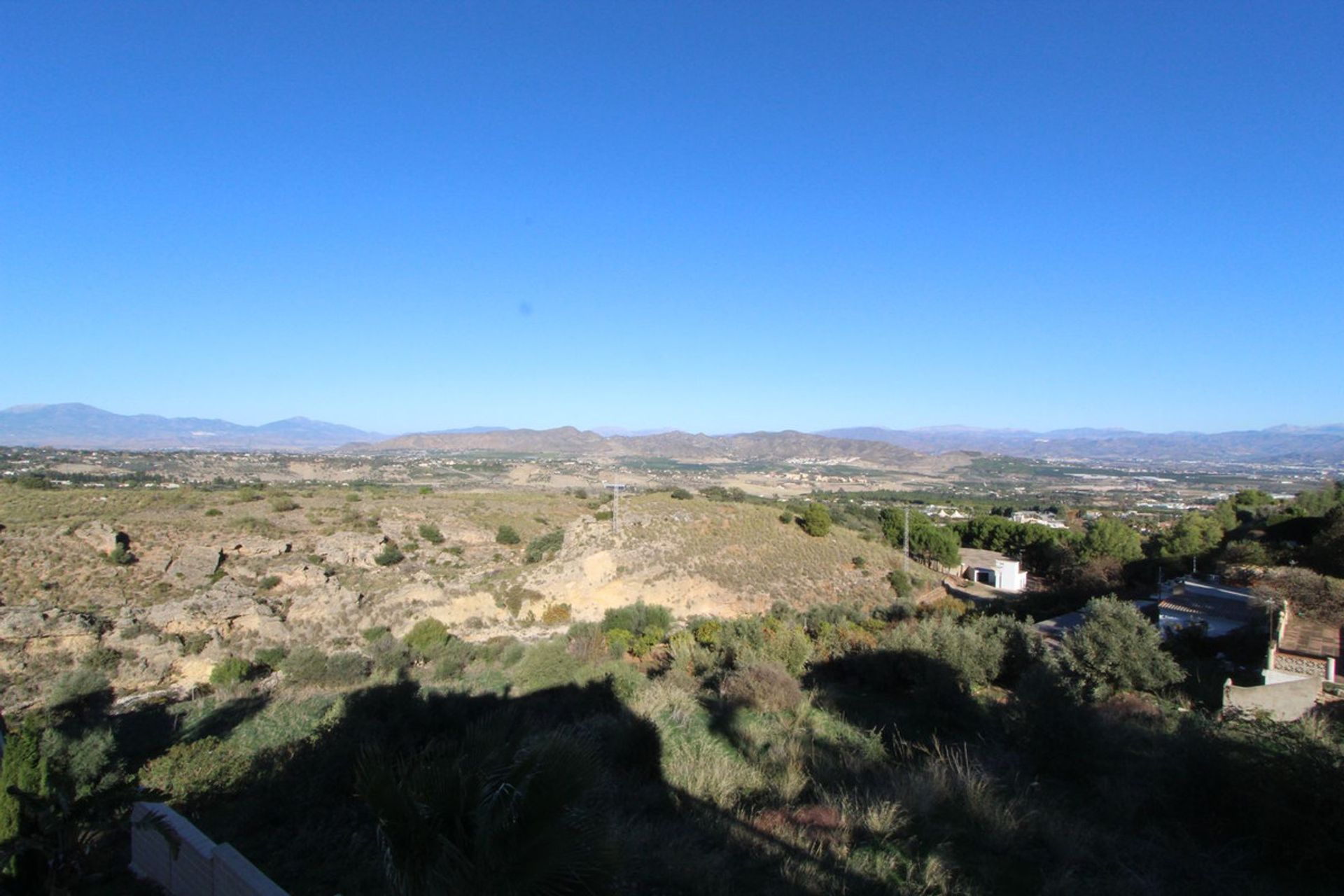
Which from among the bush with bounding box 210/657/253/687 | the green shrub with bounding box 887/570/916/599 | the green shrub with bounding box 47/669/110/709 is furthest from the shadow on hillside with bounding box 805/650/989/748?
the green shrub with bounding box 47/669/110/709

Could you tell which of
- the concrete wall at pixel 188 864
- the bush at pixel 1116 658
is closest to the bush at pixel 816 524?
the bush at pixel 1116 658

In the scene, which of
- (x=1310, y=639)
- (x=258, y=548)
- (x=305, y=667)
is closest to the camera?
(x=1310, y=639)

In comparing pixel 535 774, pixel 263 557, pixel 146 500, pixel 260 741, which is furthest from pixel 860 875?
pixel 146 500

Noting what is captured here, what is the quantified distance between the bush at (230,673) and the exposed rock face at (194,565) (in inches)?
261

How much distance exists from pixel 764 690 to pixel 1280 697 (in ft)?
26.4

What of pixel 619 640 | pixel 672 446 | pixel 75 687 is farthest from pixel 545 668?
pixel 672 446

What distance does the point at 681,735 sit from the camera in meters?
9.45

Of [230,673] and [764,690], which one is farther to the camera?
[230,673]

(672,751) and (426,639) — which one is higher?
(672,751)

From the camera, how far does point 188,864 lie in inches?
202

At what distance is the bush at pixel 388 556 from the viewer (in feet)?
85.1

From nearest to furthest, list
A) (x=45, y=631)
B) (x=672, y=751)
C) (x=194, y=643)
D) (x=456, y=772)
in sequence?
(x=456, y=772), (x=672, y=751), (x=45, y=631), (x=194, y=643)

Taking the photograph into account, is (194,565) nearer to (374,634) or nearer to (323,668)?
(374,634)

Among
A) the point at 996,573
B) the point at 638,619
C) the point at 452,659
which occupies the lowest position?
the point at 996,573
